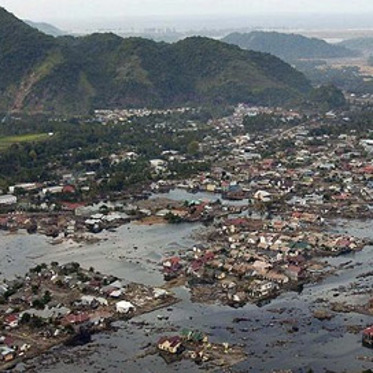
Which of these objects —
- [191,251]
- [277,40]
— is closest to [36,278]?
[191,251]

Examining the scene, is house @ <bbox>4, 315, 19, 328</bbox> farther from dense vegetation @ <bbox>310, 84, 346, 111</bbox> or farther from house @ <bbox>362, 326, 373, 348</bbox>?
dense vegetation @ <bbox>310, 84, 346, 111</bbox>

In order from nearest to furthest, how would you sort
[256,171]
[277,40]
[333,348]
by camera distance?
[333,348] → [256,171] → [277,40]

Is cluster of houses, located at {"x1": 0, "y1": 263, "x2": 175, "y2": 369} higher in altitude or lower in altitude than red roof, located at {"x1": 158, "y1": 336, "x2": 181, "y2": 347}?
lower

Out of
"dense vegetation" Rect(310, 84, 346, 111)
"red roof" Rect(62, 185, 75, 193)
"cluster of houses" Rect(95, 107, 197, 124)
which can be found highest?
"dense vegetation" Rect(310, 84, 346, 111)

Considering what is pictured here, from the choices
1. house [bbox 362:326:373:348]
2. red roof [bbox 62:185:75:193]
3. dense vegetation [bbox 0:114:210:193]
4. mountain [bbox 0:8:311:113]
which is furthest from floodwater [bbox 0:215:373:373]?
mountain [bbox 0:8:311:113]

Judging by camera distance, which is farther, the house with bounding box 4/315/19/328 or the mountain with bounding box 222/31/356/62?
the mountain with bounding box 222/31/356/62

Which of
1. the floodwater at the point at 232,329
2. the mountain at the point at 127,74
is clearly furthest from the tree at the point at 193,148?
the mountain at the point at 127,74

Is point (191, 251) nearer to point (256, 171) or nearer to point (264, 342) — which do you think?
point (264, 342)
